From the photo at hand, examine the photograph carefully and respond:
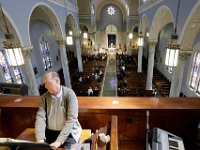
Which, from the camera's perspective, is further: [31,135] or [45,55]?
[45,55]

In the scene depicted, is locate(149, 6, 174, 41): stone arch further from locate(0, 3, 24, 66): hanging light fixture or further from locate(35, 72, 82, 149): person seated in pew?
locate(35, 72, 82, 149): person seated in pew

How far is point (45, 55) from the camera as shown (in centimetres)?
1712

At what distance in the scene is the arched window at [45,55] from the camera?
649 inches

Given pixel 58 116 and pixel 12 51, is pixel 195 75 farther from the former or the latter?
pixel 12 51

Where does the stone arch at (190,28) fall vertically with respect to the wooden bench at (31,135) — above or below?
above

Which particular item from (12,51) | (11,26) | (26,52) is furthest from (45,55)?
(12,51)

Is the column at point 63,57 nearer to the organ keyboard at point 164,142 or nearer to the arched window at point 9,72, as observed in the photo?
the arched window at point 9,72

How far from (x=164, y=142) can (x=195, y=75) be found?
31.3 feet

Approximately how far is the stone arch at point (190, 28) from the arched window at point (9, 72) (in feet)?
36.3

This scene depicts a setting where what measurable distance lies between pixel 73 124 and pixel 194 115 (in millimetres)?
2498

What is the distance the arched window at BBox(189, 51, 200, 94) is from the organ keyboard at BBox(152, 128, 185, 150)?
28.8 feet

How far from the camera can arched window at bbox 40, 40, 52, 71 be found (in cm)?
1648

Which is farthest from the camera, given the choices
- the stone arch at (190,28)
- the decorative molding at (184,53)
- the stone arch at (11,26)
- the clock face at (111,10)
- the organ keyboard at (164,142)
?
the clock face at (111,10)

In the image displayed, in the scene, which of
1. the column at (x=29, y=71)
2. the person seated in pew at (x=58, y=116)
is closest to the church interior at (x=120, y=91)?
the column at (x=29, y=71)
